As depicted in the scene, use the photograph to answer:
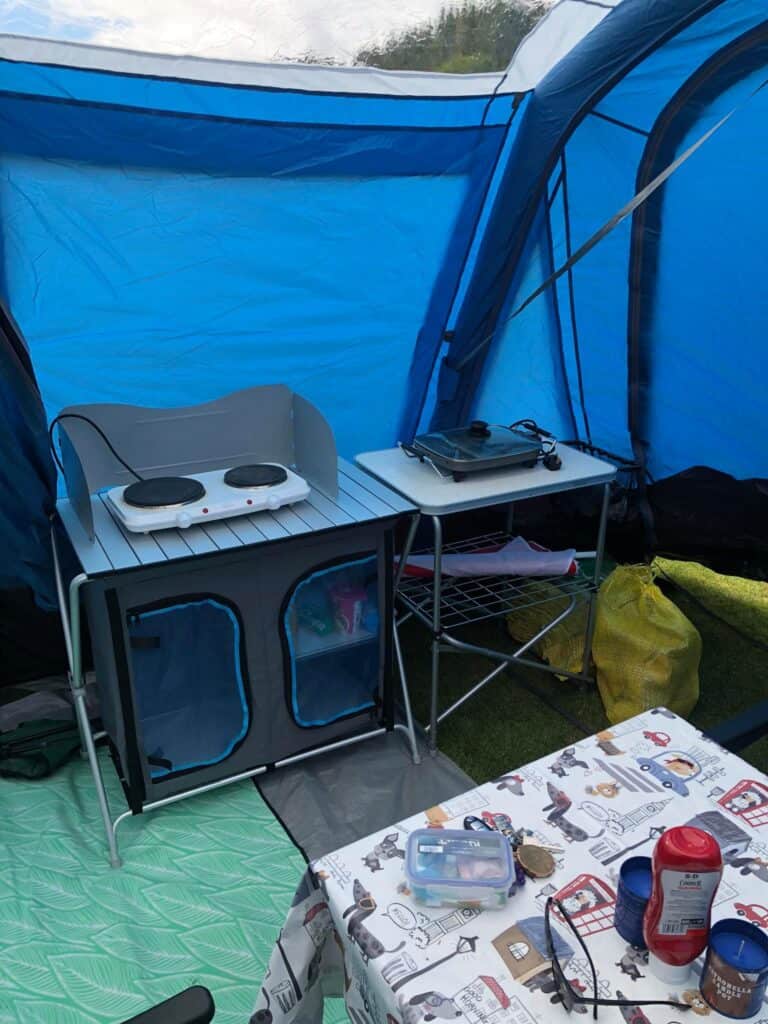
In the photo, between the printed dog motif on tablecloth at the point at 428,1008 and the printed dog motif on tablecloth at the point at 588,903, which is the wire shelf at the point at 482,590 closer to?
the printed dog motif on tablecloth at the point at 588,903

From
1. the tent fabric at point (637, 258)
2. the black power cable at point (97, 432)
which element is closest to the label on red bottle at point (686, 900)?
the black power cable at point (97, 432)

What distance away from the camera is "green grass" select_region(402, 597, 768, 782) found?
2.37 meters

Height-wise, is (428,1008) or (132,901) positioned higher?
(428,1008)

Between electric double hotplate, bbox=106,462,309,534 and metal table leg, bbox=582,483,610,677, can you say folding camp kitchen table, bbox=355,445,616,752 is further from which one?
electric double hotplate, bbox=106,462,309,534

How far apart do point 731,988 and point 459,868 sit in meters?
0.33

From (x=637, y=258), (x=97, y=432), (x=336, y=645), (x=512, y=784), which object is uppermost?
(x=637, y=258)

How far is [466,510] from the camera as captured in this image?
7.90 feet

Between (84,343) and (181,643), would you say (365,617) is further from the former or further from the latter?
(84,343)

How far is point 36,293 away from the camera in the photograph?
7.04ft

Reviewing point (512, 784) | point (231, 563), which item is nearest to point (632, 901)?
point (512, 784)

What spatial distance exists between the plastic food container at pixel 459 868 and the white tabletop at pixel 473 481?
40.5 inches

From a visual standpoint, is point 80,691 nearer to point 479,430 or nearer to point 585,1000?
point 479,430

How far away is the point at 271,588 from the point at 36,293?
1027 millimetres

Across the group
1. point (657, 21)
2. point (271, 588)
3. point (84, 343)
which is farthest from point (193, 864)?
point (657, 21)
